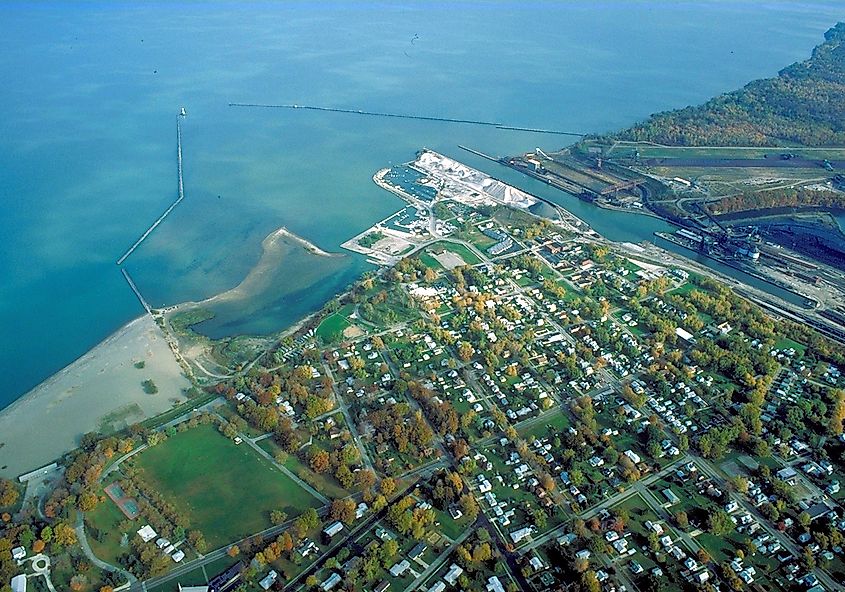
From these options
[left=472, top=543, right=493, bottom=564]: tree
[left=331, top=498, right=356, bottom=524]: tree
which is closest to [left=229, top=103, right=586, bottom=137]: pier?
[left=331, top=498, right=356, bottom=524]: tree

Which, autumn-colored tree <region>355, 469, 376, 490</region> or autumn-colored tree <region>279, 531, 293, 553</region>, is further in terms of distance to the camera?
autumn-colored tree <region>355, 469, 376, 490</region>

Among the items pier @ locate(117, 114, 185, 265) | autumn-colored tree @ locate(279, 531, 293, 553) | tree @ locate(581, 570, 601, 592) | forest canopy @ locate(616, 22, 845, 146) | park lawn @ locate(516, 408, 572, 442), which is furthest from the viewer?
forest canopy @ locate(616, 22, 845, 146)

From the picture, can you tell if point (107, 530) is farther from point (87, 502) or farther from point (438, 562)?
point (438, 562)

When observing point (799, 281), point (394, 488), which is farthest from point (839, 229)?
point (394, 488)

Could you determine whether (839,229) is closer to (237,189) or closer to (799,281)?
(799,281)

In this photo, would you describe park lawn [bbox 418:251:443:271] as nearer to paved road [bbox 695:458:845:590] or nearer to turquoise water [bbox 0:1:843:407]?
turquoise water [bbox 0:1:843:407]

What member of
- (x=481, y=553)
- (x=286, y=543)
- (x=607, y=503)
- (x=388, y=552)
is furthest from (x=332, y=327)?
(x=607, y=503)

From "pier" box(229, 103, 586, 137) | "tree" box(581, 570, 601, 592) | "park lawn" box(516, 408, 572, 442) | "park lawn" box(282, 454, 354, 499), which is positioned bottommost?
"park lawn" box(282, 454, 354, 499)
